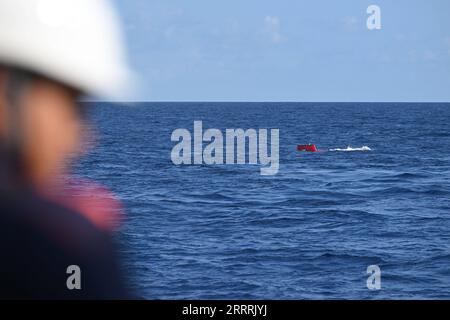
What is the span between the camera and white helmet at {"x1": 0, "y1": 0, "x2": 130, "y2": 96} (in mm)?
980

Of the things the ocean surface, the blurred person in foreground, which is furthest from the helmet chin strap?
the ocean surface

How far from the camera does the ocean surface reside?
22.5 metres

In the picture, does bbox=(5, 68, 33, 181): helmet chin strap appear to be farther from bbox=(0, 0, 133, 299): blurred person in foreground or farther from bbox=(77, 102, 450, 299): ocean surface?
bbox=(77, 102, 450, 299): ocean surface

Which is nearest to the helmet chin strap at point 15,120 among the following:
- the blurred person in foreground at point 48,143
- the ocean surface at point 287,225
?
the blurred person in foreground at point 48,143

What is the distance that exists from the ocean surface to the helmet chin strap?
153mm

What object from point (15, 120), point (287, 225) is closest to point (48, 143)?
point (15, 120)

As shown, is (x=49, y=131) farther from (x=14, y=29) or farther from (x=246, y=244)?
(x=246, y=244)

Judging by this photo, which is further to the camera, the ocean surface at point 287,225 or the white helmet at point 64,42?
the ocean surface at point 287,225

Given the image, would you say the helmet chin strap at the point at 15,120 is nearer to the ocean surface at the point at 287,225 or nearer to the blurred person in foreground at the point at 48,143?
the blurred person in foreground at the point at 48,143

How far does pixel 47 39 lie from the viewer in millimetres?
1042

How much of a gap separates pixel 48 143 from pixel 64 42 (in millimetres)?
165

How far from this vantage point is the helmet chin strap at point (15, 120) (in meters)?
0.93

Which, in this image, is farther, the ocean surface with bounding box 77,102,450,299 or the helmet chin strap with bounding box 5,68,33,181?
the ocean surface with bounding box 77,102,450,299
